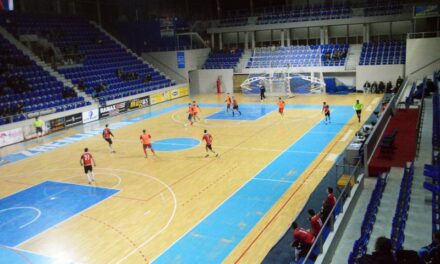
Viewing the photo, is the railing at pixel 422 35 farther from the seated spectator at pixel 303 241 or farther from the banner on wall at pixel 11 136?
the seated spectator at pixel 303 241

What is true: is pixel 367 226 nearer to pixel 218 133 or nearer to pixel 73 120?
pixel 218 133

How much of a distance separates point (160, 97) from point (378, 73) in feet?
59.6

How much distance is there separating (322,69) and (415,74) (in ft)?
24.6

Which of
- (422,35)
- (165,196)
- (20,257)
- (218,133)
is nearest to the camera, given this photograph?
(20,257)

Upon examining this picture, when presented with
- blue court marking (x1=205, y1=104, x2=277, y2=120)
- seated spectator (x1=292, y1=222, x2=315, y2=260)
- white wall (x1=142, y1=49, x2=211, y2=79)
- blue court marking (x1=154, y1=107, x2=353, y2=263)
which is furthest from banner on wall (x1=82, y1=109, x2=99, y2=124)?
seated spectator (x1=292, y1=222, x2=315, y2=260)

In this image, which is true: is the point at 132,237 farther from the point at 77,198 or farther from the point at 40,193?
the point at 40,193

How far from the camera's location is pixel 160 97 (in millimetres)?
37656

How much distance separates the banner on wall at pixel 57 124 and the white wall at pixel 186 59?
17.4m

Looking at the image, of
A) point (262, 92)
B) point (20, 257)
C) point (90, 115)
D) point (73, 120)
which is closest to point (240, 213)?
point (20, 257)

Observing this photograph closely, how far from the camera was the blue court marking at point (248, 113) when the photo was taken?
2847 cm

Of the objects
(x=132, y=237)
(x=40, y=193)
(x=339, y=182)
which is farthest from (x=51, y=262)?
(x=339, y=182)

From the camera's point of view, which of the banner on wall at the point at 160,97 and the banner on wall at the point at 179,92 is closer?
the banner on wall at the point at 160,97

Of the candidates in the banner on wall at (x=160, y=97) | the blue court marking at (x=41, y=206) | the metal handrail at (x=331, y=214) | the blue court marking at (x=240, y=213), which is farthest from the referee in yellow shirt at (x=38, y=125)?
the metal handrail at (x=331, y=214)

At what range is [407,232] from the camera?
9.27 metres
